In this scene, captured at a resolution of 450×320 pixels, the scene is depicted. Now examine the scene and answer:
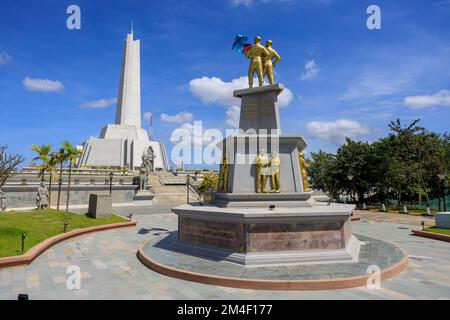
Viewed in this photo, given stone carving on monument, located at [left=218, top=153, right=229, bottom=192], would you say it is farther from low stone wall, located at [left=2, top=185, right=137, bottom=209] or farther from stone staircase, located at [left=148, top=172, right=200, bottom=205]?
stone staircase, located at [left=148, top=172, right=200, bottom=205]

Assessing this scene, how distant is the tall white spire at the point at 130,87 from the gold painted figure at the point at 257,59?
2245 inches

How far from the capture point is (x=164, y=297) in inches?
274

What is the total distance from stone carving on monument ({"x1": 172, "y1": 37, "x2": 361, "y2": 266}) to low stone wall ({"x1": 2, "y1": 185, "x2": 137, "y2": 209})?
23.1 m

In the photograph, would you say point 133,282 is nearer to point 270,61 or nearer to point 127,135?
point 270,61

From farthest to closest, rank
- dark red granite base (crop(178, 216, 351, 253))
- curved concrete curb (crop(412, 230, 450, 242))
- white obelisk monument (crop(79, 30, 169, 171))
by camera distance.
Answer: white obelisk monument (crop(79, 30, 169, 171)), curved concrete curb (crop(412, 230, 450, 242)), dark red granite base (crop(178, 216, 351, 253))

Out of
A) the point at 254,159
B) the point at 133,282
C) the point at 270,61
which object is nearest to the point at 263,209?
the point at 254,159

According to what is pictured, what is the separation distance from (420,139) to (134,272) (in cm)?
3834

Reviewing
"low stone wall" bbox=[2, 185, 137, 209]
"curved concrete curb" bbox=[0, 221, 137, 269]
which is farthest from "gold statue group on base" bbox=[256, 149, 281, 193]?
"low stone wall" bbox=[2, 185, 137, 209]

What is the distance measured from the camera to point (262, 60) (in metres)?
13.8

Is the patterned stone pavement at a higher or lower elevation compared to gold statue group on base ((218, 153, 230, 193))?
lower

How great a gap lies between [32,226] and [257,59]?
1439 centimetres

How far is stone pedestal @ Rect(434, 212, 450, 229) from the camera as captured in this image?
663 inches
